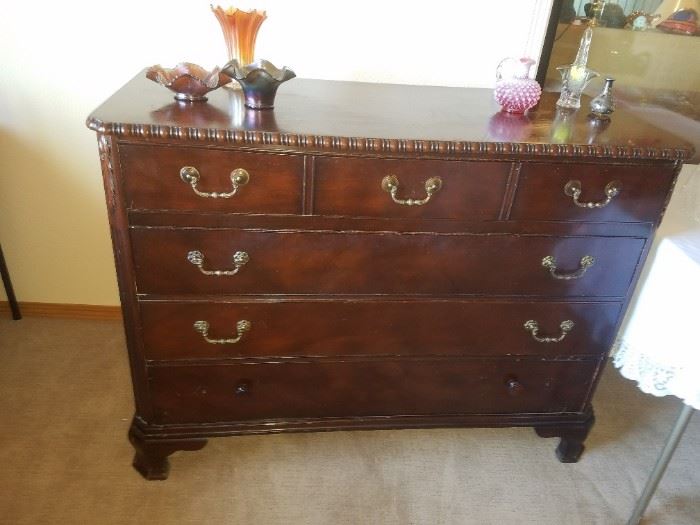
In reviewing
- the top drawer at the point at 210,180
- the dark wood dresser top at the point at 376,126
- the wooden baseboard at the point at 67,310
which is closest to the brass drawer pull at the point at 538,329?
the dark wood dresser top at the point at 376,126

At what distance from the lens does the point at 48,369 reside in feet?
5.91

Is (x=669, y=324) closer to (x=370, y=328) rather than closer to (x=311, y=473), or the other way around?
(x=370, y=328)

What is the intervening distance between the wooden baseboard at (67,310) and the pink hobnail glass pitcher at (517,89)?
156 cm

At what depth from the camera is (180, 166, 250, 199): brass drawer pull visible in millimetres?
1074

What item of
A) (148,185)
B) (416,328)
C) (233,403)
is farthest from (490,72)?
(233,403)

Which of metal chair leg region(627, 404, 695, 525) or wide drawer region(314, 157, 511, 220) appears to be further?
metal chair leg region(627, 404, 695, 525)

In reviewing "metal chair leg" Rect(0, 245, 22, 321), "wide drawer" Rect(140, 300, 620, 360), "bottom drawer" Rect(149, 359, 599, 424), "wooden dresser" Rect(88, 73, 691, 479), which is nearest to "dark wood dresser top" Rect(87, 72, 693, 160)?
"wooden dresser" Rect(88, 73, 691, 479)

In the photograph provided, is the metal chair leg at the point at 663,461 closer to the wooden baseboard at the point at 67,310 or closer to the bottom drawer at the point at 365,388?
the bottom drawer at the point at 365,388

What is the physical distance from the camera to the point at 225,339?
4.23 feet

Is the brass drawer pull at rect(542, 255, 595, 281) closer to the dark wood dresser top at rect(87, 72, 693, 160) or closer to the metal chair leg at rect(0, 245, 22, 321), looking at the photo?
the dark wood dresser top at rect(87, 72, 693, 160)

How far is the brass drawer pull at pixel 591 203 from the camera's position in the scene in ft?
3.93

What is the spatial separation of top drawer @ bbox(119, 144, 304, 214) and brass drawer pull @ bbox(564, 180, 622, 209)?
2.00 feet

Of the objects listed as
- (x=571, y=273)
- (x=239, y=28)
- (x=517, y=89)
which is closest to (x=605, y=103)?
(x=517, y=89)

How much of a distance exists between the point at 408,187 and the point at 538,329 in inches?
21.9
